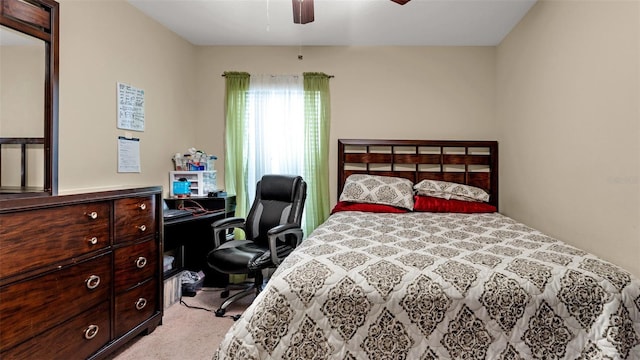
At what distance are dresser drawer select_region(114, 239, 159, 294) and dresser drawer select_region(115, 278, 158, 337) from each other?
0.18ft

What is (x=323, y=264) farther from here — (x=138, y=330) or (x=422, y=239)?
(x=138, y=330)

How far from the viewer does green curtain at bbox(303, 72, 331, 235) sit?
11.5 ft

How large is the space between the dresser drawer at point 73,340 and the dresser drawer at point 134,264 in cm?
17

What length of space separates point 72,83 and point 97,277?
1318mm

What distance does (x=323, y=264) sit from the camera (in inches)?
57.0

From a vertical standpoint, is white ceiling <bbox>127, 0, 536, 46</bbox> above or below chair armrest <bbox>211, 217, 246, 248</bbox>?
above

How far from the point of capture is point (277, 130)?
11.6 feet

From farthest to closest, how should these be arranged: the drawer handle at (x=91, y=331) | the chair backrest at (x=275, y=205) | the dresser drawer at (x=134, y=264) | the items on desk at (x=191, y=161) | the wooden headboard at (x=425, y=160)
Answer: the wooden headboard at (x=425, y=160)
the items on desk at (x=191, y=161)
the chair backrest at (x=275, y=205)
the dresser drawer at (x=134, y=264)
the drawer handle at (x=91, y=331)

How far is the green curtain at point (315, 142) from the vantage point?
3520 millimetres

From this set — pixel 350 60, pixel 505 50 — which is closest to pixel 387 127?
pixel 350 60

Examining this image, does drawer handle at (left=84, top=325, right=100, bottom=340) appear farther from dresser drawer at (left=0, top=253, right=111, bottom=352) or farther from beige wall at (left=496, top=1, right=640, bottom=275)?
beige wall at (left=496, top=1, right=640, bottom=275)

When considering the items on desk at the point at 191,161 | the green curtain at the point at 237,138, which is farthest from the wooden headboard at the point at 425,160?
the items on desk at the point at 191,161

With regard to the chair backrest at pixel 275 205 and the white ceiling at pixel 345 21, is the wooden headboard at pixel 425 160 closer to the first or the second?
the chair backrest at pixel 275 205

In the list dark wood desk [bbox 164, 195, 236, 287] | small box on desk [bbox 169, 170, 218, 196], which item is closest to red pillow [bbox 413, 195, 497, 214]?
dark wood desk [bbox 164, 195, 236, 287]
